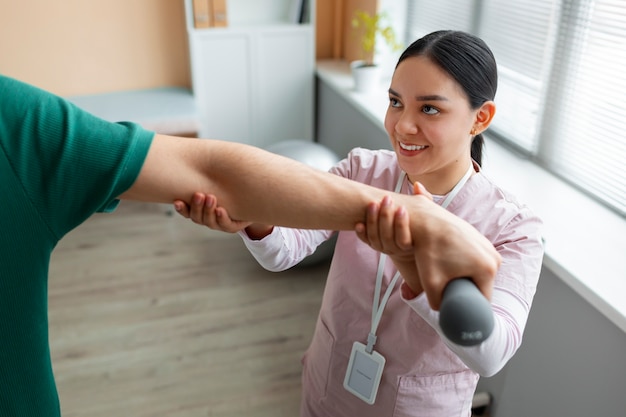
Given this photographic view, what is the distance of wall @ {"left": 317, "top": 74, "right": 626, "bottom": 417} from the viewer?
1.51m

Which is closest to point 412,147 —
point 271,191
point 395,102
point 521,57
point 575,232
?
point 395,102

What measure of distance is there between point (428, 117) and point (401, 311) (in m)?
0.39

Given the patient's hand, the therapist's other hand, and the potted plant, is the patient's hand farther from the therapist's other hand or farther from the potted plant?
the potted plant

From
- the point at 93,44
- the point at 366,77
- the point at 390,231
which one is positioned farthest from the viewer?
the point at 93,44

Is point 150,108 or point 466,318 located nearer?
point 466,318

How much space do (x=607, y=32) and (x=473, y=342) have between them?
160 centimetres

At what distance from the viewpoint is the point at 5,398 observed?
791 millimetres

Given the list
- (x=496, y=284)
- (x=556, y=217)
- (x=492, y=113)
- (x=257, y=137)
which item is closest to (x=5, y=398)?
(x=496, y=284)

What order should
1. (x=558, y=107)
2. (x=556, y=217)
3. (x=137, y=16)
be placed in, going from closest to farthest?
(x=556, y=217)
(x=558, y=107)
(x=137, y=16)

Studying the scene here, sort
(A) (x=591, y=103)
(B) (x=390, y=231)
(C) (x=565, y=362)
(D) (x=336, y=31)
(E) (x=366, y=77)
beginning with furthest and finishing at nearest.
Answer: (D) (x=336, y=31), (E) (x=366, y=77), (A) (x=591, y=103), (C) (x=565, y=362), (B) (x=390, y=231)

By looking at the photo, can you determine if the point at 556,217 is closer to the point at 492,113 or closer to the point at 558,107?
the point at 558,107

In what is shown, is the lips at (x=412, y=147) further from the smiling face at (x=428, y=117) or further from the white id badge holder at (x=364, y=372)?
the white id badge holder at (x=364, y=372)

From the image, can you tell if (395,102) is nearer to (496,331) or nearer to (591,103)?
(496,331)

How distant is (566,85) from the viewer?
2129 mm
